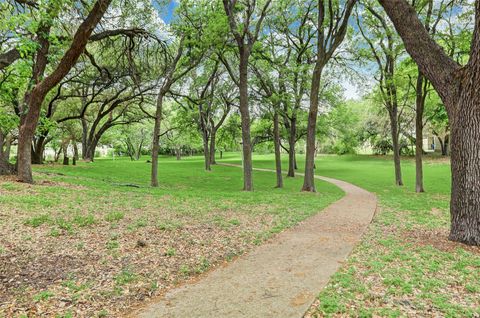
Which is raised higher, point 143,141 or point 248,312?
point 143,141

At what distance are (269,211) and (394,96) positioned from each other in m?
12.7

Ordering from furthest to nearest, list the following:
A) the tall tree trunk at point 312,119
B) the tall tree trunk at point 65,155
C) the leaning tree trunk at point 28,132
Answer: the tall tree trunk at point 65,155 → the tall tree trunk at point 312,119 → the leaning tree trunk at point 28,132

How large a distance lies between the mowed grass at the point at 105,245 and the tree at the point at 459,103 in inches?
135

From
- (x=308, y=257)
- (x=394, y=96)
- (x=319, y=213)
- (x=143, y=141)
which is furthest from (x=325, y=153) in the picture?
(x=308, y=257)

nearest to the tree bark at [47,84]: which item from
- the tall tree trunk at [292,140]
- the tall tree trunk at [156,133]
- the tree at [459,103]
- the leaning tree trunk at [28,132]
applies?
the leaning tree trunk at [28,132]

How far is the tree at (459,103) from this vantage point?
5.04 m

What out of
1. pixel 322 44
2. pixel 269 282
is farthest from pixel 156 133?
pixel 269 282

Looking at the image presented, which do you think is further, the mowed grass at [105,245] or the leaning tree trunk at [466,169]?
the leaning tree trunk at [466,169]

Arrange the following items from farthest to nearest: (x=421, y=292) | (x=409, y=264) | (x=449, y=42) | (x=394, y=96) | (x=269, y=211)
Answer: (x=394, y=96) < (x=449, y=42) < (x=269, y=211) < (x=409, y=264) < (x=421, y=292)

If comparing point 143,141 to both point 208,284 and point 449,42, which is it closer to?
point 449,42

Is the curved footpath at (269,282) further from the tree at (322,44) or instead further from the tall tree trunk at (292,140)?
the tall tree trunk at (292,140)

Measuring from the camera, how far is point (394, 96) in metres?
17.4

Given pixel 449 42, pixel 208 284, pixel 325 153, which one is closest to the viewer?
pixel 208 284

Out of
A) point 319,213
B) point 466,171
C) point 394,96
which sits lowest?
point 319,213
